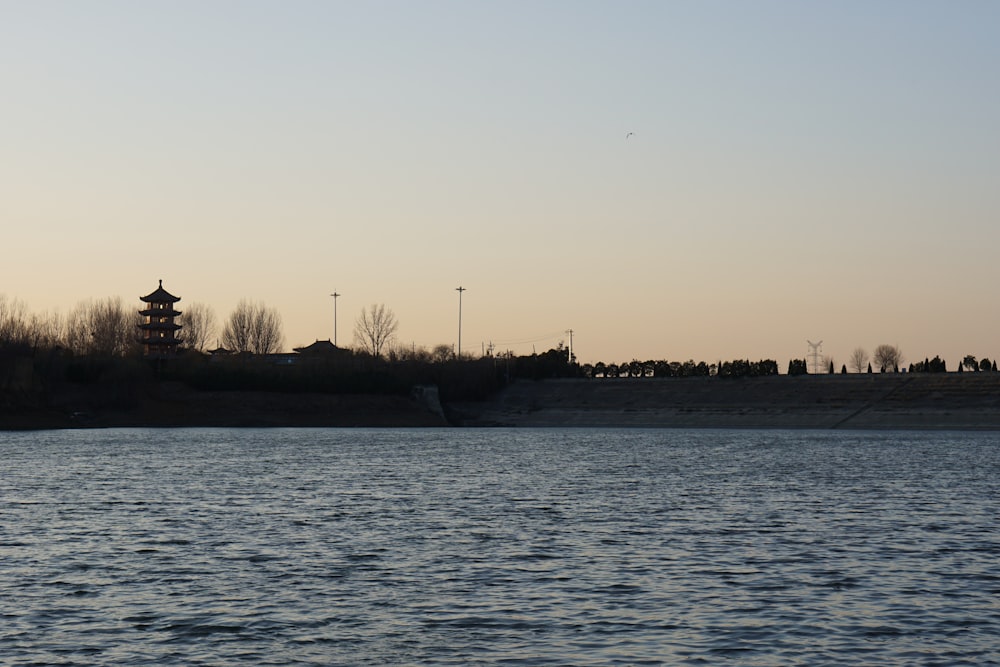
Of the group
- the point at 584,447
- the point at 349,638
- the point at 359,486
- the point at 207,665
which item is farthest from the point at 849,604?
the point at 584,447

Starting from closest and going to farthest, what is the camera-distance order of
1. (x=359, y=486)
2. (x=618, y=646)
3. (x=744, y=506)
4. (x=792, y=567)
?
(x=618, y=646) < (x=792, y=567) < (x=744, y=506) < (x=359, y=486)

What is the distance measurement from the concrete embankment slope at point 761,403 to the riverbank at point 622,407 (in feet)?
0.47

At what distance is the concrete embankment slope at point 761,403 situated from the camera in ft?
443

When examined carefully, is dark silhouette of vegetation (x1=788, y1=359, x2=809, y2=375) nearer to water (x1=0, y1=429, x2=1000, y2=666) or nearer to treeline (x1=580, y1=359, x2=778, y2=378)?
treeline (x1=580, y1=359, x2=778, y2=378)

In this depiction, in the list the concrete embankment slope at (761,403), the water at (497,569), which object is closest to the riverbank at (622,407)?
the concrete embankment slope at (761,403)

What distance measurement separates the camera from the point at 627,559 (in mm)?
31172

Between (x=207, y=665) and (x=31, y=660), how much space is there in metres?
2.91

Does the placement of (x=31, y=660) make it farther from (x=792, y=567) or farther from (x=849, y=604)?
(x=792, y=567)

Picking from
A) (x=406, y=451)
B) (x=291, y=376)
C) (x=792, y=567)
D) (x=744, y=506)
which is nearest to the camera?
(x=792, y=567)

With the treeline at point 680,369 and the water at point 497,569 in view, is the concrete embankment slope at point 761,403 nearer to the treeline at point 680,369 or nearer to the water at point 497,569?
the treeline at point 680,369

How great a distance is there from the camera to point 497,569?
2947 cm

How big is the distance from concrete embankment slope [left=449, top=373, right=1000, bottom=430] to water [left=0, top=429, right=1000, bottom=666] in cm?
7514

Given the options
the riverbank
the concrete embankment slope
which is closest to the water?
the concrete embankment slope

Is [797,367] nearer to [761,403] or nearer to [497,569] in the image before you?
[761,403]
